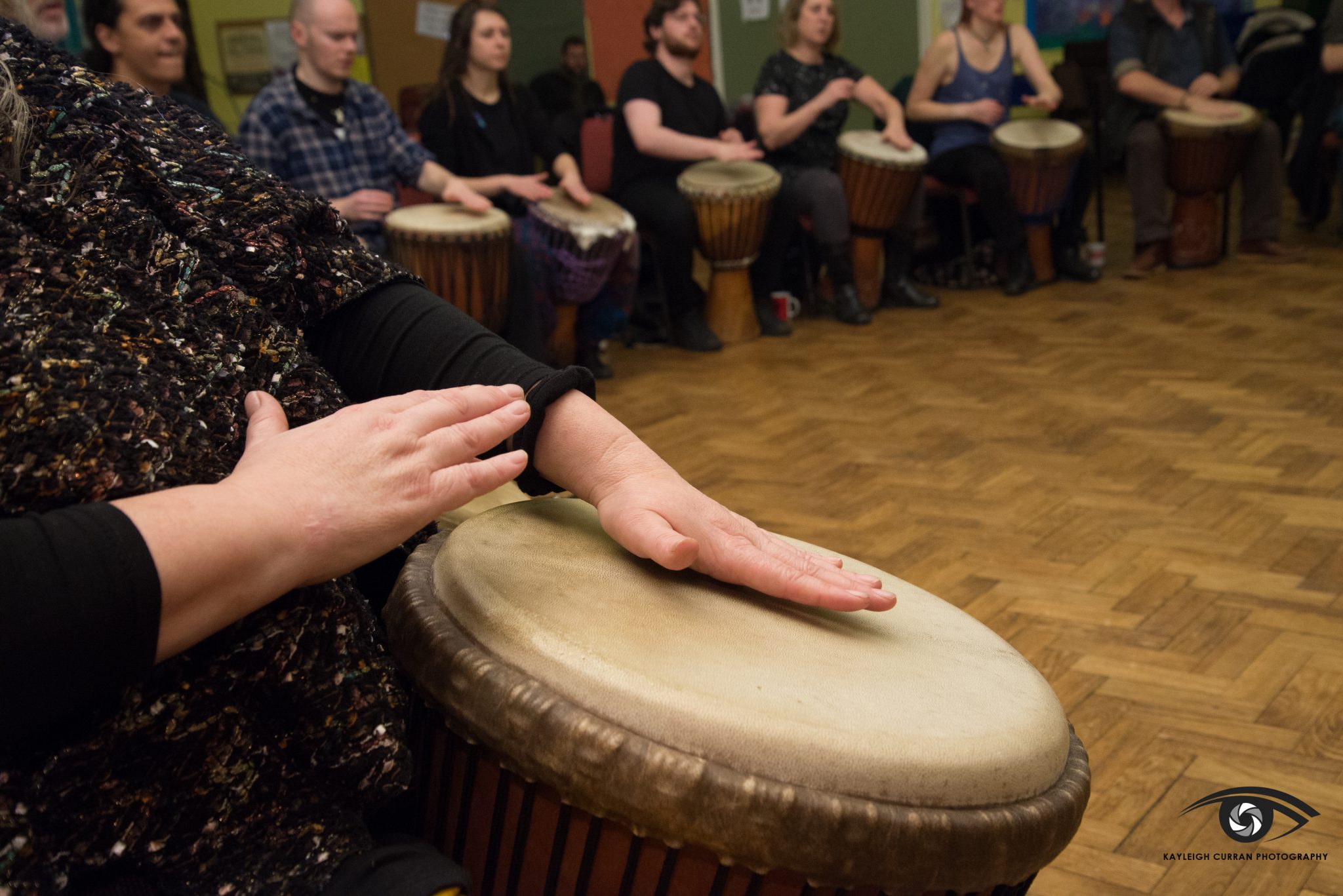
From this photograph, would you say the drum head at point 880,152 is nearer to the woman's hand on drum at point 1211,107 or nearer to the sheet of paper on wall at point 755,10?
the woman's hand on drum at point 1211,107

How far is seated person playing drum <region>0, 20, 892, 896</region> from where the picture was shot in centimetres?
68

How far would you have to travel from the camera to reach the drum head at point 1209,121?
5062 mm

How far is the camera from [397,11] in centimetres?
695

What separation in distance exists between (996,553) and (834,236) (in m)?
2.79

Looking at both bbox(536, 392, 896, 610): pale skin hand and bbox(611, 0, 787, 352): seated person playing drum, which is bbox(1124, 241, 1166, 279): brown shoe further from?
bbox(536, 392, 896, 610): pale skin hand

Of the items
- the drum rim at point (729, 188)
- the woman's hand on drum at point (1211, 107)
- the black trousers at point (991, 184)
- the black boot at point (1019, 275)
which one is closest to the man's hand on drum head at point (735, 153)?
the drum rim at point (729, 188)

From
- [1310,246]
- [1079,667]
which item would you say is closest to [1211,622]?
[1079,667]

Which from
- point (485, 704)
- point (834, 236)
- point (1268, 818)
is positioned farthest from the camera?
point (834, 236)

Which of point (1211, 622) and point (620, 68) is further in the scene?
point (620, 68)

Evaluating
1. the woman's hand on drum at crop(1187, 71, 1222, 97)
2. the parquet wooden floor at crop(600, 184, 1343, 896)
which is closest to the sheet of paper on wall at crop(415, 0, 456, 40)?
the parquet wooden floor at crop(600, 184, 1343, 896)

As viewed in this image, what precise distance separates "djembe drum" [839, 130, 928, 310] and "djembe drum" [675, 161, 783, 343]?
0.37 meters

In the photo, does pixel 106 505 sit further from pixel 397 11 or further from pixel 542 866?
pixel 397 11

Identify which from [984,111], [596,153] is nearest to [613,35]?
[596,153]

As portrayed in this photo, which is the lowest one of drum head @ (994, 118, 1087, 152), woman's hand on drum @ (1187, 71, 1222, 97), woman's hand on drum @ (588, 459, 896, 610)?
drum head @ (994, 118, 1087, 152)
